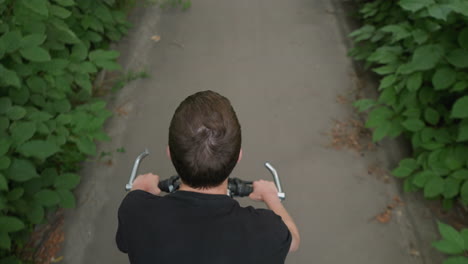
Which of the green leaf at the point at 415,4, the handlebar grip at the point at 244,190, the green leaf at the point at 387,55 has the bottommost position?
the handlebar grip at the point at 244,190

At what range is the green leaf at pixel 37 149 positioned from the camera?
169 cm

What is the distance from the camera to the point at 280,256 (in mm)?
1044

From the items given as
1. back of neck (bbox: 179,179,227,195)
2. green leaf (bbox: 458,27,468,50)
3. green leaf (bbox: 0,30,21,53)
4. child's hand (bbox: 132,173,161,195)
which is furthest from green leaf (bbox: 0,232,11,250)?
green leaf (bbox: 458,27,468,50)

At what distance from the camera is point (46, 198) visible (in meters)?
1.89

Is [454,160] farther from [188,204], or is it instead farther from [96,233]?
[96,233]

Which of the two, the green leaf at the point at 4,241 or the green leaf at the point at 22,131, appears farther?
the green leaf at the point at 22,131

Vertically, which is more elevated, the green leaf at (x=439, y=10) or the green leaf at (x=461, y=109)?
the green leaf at (x=439, y=10)

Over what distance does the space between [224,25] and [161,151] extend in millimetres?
1721

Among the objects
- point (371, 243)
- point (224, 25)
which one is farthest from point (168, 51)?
point (371, 243)

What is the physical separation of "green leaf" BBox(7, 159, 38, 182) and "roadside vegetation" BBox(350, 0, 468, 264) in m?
2.04

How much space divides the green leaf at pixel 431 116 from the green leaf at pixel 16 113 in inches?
93.6

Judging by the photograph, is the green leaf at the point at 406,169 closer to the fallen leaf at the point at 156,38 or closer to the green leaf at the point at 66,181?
the green leaf at the point at 66,181

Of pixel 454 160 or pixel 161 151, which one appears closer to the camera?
pixel 454 160

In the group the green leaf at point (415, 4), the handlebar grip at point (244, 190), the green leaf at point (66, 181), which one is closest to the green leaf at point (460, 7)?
the green leaf at point (415, 4)
